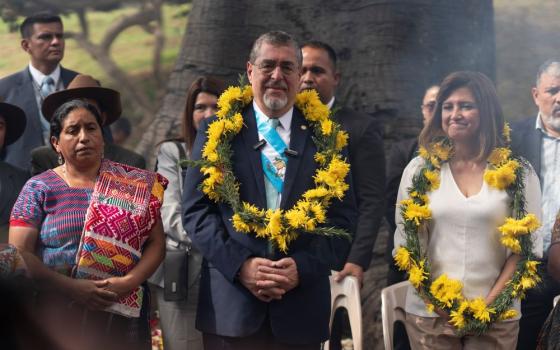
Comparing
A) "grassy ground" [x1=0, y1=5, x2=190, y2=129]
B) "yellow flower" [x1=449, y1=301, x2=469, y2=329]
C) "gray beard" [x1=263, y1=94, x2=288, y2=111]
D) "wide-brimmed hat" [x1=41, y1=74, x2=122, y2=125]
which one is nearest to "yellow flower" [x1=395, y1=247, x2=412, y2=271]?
"yellow flower" [x1=449, y1=301, x2=469, y2=329]

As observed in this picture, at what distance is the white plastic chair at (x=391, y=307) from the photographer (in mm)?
5793

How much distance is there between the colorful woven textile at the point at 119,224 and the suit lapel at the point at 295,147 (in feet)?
2.19

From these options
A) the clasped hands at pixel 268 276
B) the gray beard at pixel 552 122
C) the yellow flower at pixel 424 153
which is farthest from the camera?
the gray beard at pixel 552 122

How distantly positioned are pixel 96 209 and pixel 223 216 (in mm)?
616

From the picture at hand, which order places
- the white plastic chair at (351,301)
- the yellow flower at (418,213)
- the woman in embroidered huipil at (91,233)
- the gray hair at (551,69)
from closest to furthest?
the woman in embroidered huipil at (91,233) < the yellow flower at (418,213) < the white plastic chair at (351,301) < the gray hair at (551,69)

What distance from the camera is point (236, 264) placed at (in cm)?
501

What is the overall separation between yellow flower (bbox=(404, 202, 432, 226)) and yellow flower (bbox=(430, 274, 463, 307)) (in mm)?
322

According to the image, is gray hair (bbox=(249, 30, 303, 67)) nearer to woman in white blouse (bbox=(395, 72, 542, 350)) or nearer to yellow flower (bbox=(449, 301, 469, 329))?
woman in white blouse (bbox=(395, 72, 542, 350))

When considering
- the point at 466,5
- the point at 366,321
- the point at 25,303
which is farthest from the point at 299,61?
the point at 466,5

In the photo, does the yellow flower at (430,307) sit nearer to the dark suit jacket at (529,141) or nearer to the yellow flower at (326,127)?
the yellow flower at (326,127)

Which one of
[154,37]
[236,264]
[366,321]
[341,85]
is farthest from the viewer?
[154,37]

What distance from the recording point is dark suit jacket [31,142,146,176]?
6152 mm

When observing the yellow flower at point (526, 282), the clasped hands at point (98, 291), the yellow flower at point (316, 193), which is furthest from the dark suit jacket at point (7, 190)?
the yellow flower at point (526, 282)

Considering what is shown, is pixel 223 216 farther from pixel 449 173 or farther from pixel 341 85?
pixel 341 85
